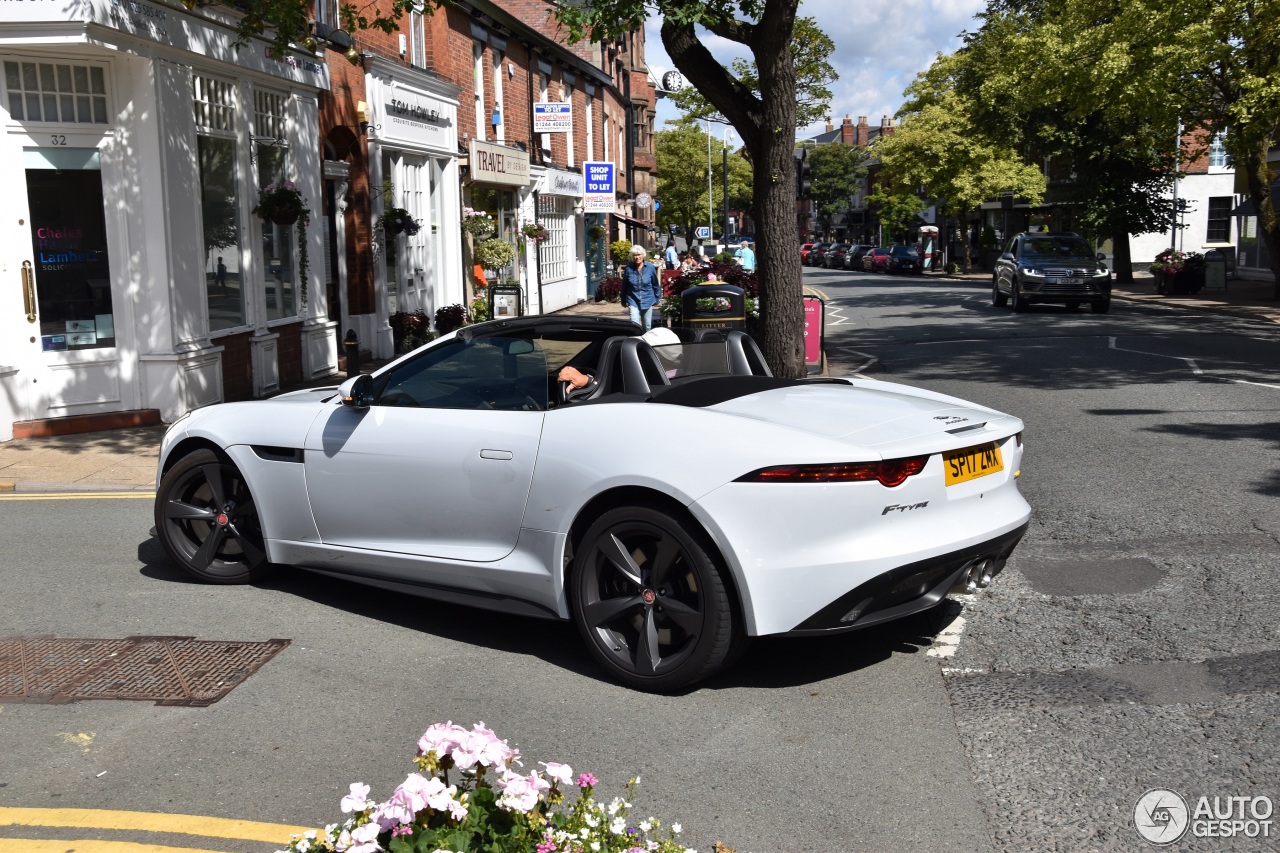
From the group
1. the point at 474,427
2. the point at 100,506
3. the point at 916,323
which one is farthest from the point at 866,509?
the point at 916,323

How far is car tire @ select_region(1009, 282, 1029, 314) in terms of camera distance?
2827 cm

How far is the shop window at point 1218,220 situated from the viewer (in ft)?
176

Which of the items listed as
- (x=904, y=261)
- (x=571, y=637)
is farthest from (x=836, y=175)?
(x=571, y=637)

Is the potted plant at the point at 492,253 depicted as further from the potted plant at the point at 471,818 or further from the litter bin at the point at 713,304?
the potted plant at the point at 471,818

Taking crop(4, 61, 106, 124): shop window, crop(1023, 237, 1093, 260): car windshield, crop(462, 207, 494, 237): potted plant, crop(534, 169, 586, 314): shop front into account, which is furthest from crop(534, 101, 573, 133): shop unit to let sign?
crop(4, 61, 106, 124): shop window

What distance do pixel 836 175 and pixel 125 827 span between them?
131 meters

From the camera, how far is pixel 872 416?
16.9ft

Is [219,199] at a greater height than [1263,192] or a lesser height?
lesser

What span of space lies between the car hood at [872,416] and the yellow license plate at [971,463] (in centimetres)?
5

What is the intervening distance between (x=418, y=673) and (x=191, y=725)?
96cm

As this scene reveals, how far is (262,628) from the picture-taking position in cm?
590

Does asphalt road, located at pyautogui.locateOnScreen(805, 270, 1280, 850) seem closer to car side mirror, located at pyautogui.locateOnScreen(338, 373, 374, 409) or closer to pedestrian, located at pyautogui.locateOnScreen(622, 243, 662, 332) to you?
car side mirror, located at pyautogui.locateOnScreen(338, 373, 374, 409)

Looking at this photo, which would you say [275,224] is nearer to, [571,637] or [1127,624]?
[571,637]

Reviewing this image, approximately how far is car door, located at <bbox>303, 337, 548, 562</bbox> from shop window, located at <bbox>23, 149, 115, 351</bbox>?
24.3 feet
